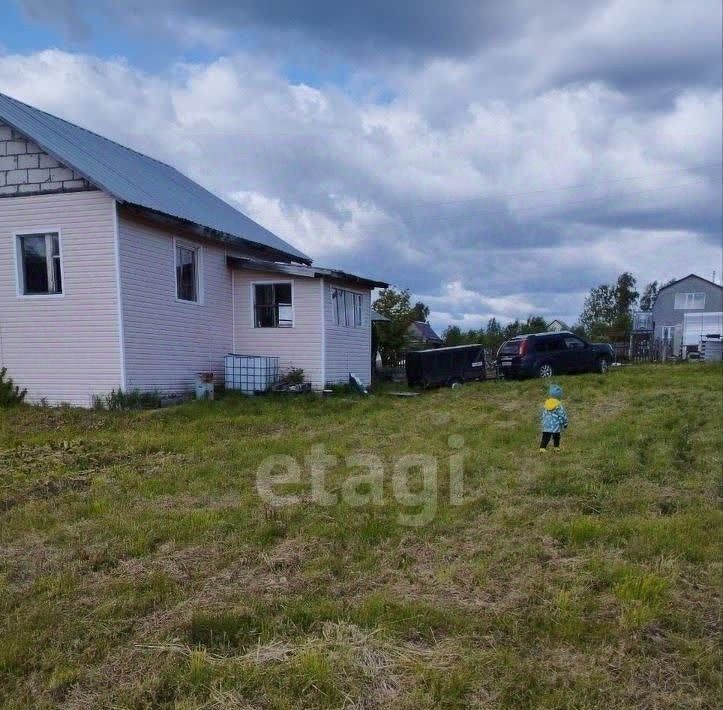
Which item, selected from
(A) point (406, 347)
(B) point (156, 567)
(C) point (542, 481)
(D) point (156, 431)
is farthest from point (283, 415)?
(A) point (406, 347)

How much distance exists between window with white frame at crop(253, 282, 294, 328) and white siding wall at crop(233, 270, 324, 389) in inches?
6.7

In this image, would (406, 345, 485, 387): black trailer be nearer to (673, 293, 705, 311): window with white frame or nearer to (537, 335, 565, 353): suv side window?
(537, 335, 565, 353): suv side window

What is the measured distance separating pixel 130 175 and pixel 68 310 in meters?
4.20

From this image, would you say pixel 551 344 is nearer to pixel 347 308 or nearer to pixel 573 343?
pixel 573 343

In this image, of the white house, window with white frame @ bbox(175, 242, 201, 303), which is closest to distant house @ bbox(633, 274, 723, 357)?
window with white frame @ bbox(175, 242, 201, 303)

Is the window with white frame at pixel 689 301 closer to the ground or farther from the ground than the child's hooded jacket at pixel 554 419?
farther from the ground

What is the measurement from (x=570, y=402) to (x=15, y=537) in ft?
35.5

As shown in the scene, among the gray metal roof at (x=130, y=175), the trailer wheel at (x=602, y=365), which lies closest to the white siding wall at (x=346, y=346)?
the gray metal roof at (x=130, y=175)

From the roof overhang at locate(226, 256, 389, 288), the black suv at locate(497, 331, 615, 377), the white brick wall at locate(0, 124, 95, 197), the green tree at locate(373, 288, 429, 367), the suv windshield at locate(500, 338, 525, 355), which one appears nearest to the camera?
the white brick wall at locate(0, 124, 95, 197)

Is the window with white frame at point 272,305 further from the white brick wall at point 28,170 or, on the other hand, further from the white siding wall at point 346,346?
the white brick wall at point 28,170

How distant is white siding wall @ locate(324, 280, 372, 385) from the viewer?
1556 centimetres

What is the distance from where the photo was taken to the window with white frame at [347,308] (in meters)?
16.0

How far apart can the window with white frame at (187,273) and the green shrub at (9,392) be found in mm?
3862

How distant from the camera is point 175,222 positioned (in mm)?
12680
